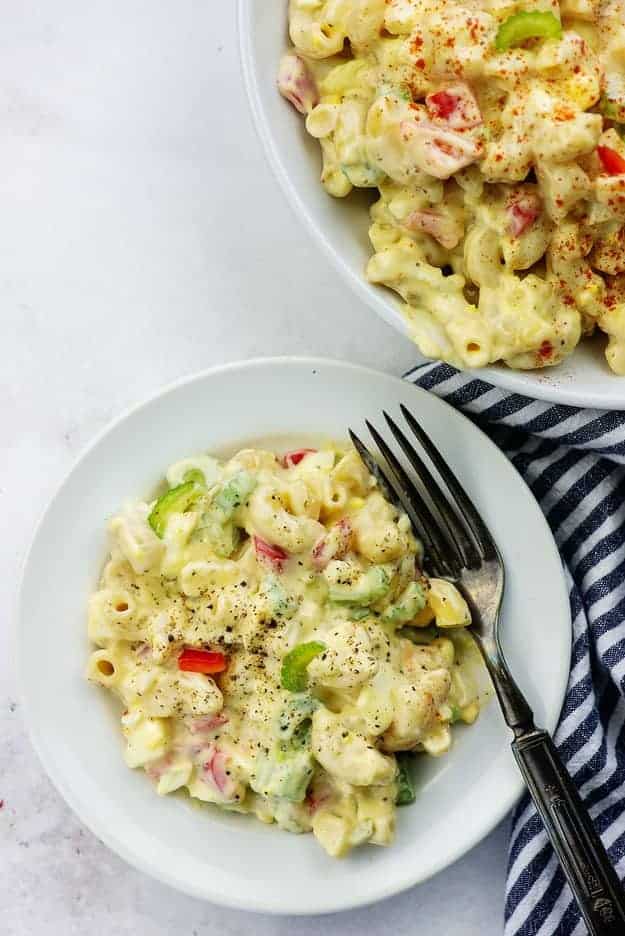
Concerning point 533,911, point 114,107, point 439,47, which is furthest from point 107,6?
point 533,911

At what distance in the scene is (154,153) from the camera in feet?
5.93

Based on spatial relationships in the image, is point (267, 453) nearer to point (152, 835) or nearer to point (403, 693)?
point (403, 693)

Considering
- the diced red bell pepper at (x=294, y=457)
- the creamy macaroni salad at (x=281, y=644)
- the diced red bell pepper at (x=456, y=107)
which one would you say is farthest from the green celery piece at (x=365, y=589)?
the diced red bell pepper at (x=456, y=107)

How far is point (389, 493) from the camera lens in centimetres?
164

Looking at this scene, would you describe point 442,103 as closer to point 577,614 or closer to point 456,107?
point 456,107

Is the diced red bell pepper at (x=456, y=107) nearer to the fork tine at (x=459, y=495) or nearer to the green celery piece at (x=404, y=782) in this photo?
the fork tine at (x=459, y=495)

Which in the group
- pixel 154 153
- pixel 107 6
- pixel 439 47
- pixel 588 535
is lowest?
pixel 588 535

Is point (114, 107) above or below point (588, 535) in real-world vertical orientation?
above

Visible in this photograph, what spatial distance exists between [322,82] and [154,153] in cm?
46

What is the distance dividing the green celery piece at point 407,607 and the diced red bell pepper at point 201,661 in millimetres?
239

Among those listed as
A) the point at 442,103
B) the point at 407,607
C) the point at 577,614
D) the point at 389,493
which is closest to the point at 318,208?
the point at 442,103

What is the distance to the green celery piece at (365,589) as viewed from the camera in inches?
60.7

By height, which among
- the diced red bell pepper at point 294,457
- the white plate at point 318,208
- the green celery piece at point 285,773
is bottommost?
the green celery piece at point 285,773

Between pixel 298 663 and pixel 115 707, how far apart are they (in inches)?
12.8
